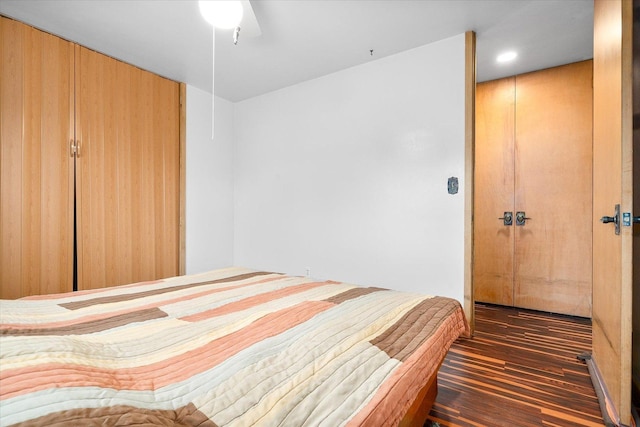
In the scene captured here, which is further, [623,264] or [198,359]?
[623,264]

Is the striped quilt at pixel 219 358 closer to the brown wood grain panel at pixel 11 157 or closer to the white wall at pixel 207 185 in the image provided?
the brown wood grain panel at pixel 11 157

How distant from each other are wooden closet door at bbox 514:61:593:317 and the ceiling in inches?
12.5

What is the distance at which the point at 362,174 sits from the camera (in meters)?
3.17

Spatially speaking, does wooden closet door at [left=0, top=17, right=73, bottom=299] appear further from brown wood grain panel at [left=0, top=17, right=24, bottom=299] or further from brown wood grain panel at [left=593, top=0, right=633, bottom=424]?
brown wood grain panel at [left=593, top=0, right=633, bottom=424]

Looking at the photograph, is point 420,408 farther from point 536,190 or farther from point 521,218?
point 536,190

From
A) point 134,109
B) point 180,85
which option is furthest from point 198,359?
point 180,85

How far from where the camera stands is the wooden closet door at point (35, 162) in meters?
2.33

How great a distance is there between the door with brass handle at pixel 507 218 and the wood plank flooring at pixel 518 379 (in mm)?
1081

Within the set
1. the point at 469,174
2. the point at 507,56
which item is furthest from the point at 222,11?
the point at 507,56

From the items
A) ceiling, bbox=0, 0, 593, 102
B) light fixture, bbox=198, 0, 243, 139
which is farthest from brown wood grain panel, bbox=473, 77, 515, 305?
light fixture, bbox=198, 0, 243, 139

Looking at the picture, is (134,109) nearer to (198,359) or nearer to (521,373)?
(198,359)

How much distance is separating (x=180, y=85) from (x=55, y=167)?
161 cm

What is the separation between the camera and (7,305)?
4.06ft

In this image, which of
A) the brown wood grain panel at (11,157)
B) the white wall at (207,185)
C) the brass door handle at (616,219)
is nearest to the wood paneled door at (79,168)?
the brown wood grain panel at (11,157)
